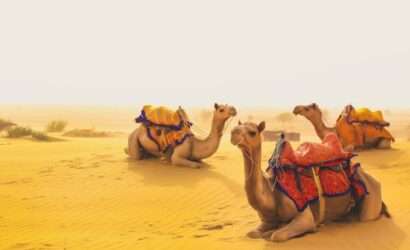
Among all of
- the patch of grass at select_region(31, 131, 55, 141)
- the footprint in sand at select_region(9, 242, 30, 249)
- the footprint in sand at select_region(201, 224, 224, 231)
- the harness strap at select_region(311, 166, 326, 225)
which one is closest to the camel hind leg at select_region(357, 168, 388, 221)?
the harness strap at select_region(311, 166, 326, 225)

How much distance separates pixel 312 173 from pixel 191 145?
5.97m

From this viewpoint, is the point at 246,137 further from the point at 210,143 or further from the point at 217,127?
the point at 210,143

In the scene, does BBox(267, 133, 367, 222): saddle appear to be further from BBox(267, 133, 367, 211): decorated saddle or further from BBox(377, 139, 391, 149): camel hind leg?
BBox(377, 139, 391, 149): camel hind leg

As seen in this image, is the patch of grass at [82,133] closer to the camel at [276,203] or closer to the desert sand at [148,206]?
the desert sand at [148,206]

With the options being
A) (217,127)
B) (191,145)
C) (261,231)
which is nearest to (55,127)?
(191,145)

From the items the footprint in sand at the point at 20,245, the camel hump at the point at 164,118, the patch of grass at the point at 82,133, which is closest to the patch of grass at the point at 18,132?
the patch of grass at the point at 82,133

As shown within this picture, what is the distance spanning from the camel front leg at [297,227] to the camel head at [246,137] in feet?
2.99

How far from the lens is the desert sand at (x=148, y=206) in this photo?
6355 millimetres

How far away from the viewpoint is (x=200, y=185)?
34.0ft

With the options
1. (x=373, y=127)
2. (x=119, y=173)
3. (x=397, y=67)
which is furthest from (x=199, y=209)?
(x=397, y=67)

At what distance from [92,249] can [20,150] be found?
35.0 ft

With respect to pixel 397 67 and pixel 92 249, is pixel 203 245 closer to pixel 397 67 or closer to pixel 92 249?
pixel 92 249

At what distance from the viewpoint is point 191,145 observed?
12.3 meters

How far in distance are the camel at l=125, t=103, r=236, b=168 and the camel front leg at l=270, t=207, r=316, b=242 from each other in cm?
519
